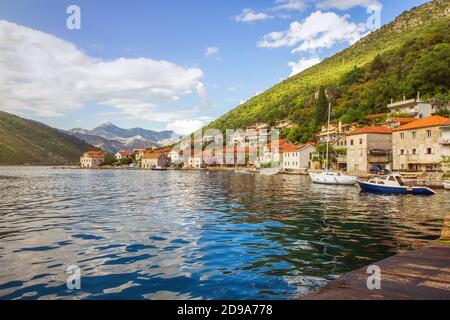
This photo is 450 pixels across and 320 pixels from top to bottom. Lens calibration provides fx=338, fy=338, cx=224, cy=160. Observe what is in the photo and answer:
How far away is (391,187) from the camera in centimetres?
4244

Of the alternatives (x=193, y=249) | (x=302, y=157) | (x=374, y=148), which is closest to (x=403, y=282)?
(x=193, y=249)

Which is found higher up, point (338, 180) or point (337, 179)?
point (337, 179)

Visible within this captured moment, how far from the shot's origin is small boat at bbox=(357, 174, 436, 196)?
41.0m

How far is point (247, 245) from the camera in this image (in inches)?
576

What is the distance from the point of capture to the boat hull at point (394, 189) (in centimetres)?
4091

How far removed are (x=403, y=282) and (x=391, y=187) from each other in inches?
1548

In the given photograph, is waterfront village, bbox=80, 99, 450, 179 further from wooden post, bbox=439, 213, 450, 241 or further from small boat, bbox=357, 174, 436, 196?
wooden post, bbox=439, 213, 450, 241

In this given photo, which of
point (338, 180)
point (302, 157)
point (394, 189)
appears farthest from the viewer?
point (302, 157)

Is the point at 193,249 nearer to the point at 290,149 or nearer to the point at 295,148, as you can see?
the point at 295,148

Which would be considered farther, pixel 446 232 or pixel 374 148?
pixel 374 148

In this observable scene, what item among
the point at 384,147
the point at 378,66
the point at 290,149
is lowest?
the point at 384,147

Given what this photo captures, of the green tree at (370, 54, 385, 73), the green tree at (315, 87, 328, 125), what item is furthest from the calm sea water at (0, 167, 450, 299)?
the green tree at (370, 54, 385, 73)
